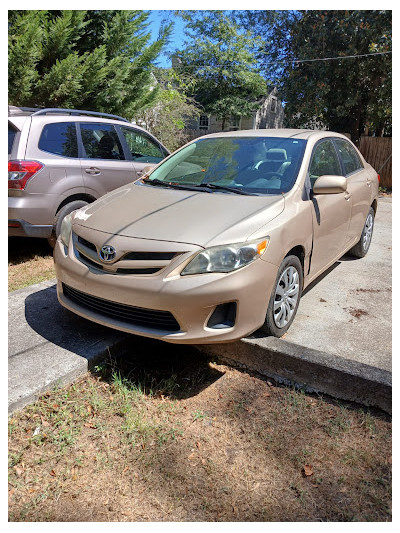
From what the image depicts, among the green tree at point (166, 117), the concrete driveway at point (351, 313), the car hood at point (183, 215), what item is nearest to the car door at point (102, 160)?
the car hood at point (183, 215)

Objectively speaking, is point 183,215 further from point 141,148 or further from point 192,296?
point 141,148

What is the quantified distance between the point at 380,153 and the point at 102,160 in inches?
525

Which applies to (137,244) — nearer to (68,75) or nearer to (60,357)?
(60,357)

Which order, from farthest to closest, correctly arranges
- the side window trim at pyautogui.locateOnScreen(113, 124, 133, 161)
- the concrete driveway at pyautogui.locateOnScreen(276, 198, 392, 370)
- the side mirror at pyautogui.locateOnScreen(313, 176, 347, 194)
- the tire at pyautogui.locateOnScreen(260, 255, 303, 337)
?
1. the side window trim at pyautogui.locateOnScreen(113, 124, 133, 161)
2. the side mirror at pyautogui.locateOnScreen(313, 176, 347, 194)
3. the concrete driveway at pyautogui.locateOnScreen(276, 198, 392, 370)
4. the tire at pyautogui.locateOnScreen(260, 255, 303, 337)

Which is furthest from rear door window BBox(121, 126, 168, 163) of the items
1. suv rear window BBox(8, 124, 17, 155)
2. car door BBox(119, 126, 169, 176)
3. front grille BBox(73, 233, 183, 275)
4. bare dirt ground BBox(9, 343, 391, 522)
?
bare dirt ground BBox(9, 343, 391, 522)

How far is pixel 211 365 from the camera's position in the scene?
3.25 meters

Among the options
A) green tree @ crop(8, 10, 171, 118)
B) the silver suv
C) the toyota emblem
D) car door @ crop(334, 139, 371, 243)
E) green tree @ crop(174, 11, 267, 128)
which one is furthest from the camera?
green tree @ crop(174, 11, 267, 128)

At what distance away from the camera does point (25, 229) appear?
494cm

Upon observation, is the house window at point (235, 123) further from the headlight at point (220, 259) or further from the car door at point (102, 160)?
the headlight at point (220, 259)

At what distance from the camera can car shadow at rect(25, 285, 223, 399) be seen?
9.91ft

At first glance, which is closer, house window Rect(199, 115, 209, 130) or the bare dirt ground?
the bare dirt ground

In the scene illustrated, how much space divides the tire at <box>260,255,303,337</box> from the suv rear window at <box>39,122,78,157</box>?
3.40 m

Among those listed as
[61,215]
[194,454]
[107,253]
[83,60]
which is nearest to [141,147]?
[61,215]

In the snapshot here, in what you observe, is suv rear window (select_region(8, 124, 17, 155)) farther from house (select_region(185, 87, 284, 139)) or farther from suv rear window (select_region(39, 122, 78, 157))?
house (select_region(185, 87, 284, 139))
